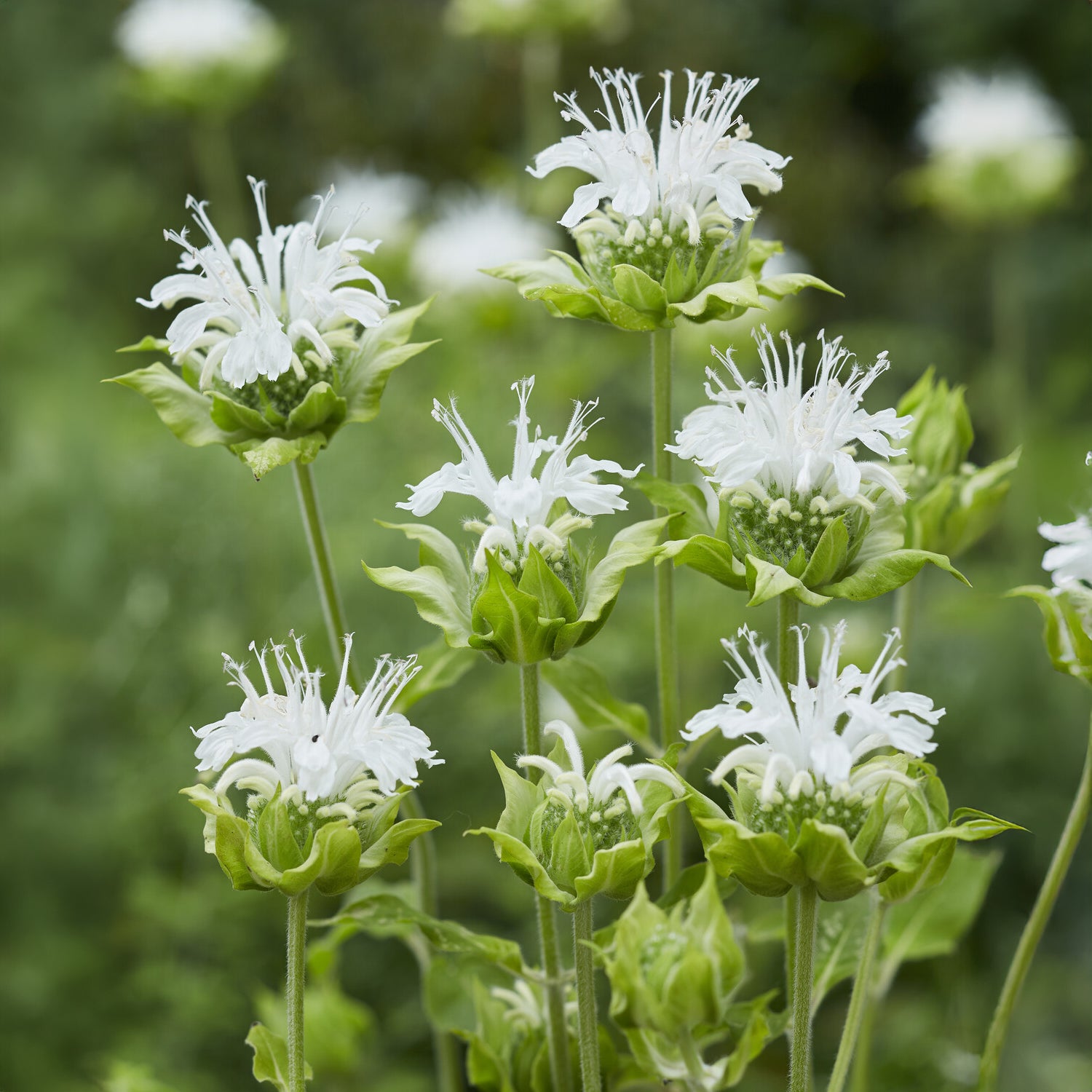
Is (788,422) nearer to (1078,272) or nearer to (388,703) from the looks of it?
(388,703)

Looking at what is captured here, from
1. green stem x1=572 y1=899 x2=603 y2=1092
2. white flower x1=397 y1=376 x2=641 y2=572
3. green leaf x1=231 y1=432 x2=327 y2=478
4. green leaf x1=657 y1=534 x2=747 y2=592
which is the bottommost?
green stem x1=572 y1=899 x2=603 y2=1092

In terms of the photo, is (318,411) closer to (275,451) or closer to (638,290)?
(275,451)

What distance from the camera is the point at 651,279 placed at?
0.54m

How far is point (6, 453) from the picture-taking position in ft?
6.38

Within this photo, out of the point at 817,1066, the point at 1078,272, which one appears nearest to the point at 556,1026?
the point at 817,1066

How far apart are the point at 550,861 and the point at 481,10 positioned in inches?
53.6

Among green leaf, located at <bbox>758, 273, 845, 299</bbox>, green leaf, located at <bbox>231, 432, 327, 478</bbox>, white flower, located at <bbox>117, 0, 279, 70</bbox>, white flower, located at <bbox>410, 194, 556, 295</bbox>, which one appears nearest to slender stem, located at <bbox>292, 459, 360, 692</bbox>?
green leaf, located at <bbox>231, 432, 327, 478</bbox>

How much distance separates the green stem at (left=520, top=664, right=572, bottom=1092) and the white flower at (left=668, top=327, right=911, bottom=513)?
12 centimetres

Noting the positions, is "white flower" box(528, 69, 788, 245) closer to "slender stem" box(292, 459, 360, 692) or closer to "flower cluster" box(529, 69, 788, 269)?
"flower cluster" box(529, 69, 788, 269)

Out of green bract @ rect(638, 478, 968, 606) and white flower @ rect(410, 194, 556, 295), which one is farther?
white flower @ rect(410, 194, 556, 295)

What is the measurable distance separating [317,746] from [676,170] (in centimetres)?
31

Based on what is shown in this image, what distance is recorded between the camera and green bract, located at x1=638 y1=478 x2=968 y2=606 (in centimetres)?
49

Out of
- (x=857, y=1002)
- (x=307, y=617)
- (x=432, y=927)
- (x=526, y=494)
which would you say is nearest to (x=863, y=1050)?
(x=857, y=1002)

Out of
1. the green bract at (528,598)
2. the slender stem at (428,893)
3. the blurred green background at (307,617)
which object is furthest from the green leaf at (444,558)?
the blurred green background at (307,617)
